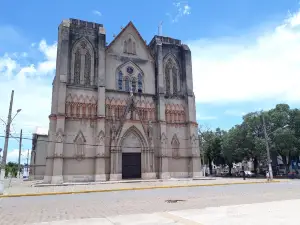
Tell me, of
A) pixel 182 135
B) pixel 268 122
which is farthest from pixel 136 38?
pixel 268 122

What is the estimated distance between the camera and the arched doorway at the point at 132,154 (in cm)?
3195

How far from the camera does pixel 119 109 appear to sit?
32.8 m

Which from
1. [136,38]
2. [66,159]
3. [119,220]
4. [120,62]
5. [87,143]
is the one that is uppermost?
[136,38]

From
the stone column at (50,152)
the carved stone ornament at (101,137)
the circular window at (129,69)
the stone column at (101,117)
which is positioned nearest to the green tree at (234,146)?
the circular window at (129,69)

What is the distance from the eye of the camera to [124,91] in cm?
3369

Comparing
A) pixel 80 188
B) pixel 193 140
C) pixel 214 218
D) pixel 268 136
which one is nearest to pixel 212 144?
pixel 268 136

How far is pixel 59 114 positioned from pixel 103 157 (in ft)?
22.9

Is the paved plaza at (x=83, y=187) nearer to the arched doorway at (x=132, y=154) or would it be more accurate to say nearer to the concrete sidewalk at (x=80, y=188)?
the concrete sidewalk at (x=80, y=188)

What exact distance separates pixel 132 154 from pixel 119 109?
5943 millimetres

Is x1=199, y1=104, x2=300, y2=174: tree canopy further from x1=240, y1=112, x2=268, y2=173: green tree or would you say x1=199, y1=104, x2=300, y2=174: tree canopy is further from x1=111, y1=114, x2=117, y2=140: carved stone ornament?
x1=111, y1=114, x2=117, y2=140: carved stone ornament

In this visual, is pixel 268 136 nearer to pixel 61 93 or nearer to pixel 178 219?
pixel 61 93

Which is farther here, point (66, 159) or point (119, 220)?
point (66, 159)

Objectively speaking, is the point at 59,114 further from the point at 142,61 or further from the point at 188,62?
the point at 188,62

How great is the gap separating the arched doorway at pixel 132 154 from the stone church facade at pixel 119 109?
0.40 feet
